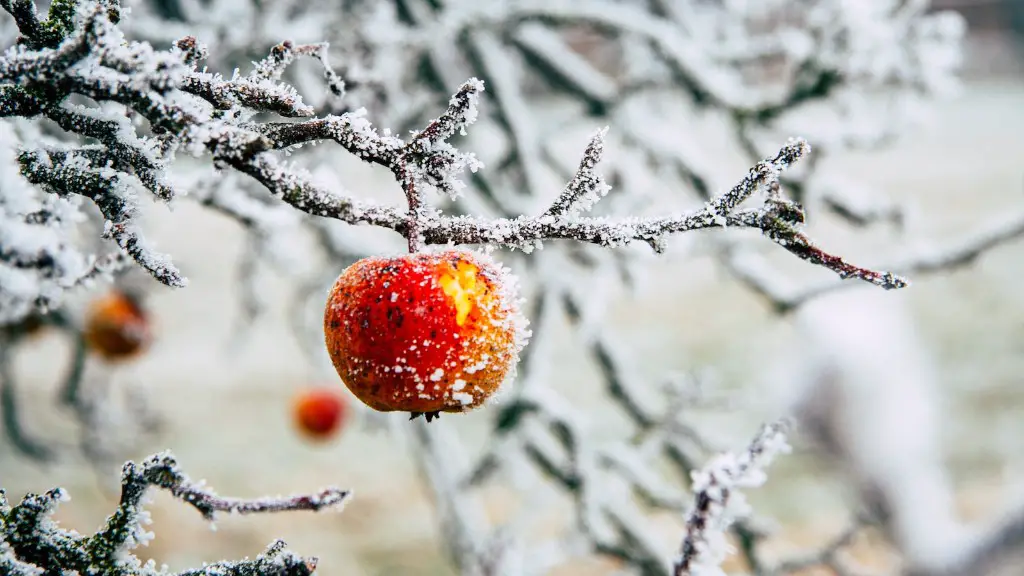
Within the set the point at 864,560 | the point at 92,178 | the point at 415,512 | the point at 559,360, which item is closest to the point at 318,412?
the point at 92,178

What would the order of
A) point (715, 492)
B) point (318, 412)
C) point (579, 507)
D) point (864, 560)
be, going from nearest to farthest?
point (715, 492), point (579, 507), point (318, 412), point (864, 560)

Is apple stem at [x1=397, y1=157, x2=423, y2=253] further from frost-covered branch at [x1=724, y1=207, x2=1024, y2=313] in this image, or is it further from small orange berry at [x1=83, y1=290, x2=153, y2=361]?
small orange berry at [x1=83, y1=290, x2=153, y2=361]

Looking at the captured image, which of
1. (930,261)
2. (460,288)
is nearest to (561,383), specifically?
(930,261)

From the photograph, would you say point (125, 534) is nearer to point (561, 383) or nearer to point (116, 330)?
point (116, 330)

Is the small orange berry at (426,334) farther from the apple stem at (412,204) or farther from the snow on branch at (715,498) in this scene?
the snow on branch at (715,498)

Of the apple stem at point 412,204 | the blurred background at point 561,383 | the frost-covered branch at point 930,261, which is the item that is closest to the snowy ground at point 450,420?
the blurred background at point 561,383

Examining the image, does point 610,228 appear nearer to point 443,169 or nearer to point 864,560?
point 443,169
